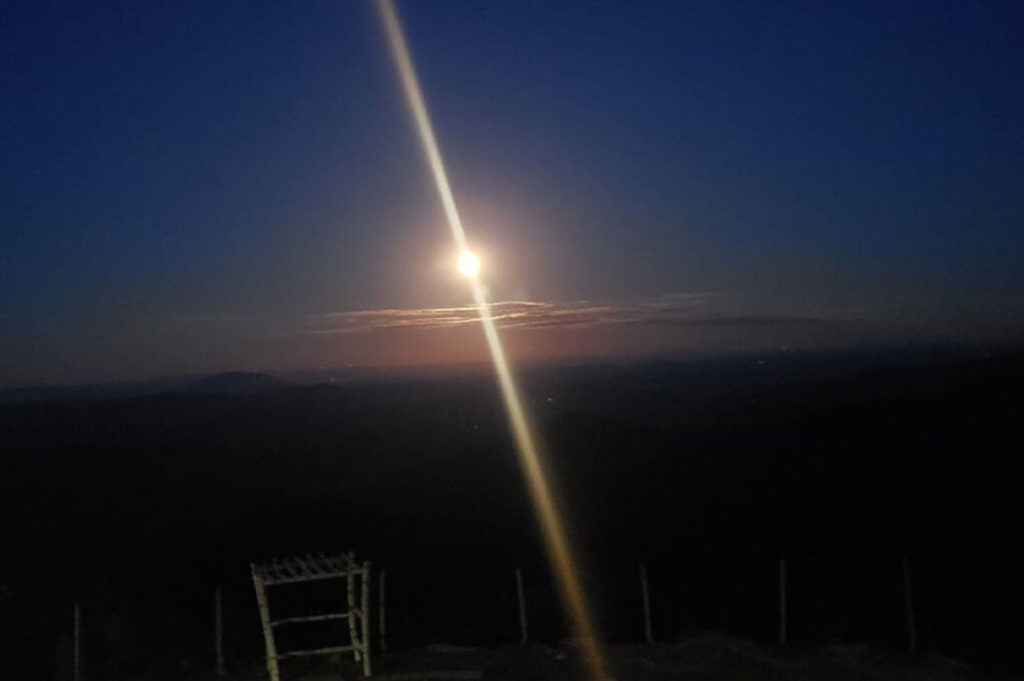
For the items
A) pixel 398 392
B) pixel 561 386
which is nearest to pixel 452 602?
pixel 398 392

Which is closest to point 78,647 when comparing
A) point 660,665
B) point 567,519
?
point 660,665

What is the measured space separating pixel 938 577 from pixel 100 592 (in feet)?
57.6

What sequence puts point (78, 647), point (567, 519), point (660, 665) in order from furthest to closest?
1. point (567, 519)
2. point (78, 647)
3. point (660, 665)

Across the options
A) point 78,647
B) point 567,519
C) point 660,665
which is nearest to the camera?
point 660,665

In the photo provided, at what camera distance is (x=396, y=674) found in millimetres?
11305

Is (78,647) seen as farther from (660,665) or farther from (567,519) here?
(567,519)

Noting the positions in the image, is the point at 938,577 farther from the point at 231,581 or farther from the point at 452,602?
the point at 231,581

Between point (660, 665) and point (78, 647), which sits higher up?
point (78, 647)

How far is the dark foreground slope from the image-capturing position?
52.5 feet

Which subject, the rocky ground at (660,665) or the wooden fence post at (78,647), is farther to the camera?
the wooden fence post at (78,647)

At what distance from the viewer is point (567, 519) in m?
31.4

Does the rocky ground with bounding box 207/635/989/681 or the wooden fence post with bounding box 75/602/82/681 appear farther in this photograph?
the wooden fence post with bounding box 75/602/82/681

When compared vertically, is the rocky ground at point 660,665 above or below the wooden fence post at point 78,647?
below

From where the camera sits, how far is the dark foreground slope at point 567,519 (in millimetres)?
16016
